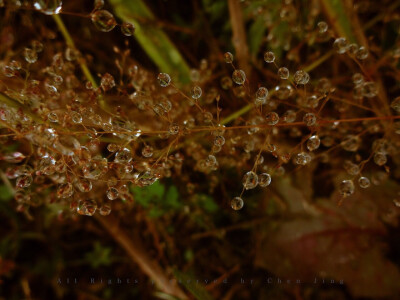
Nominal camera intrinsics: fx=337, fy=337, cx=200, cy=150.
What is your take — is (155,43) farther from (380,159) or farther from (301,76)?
(380,159)

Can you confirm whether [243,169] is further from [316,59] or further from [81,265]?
[81,265]

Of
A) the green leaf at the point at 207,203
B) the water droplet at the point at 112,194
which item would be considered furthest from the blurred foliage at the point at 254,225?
the water droplet at the point at 112,194

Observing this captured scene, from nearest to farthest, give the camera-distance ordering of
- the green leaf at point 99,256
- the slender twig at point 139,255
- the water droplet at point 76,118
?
the water droplet at point 76,118 < the slender twig at point 139,255 < the green leaf at point 99,256

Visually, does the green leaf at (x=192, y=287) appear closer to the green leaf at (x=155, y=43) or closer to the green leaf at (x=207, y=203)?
the green leaf at (x=207, y=203)

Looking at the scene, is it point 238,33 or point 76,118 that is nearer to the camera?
point 76,118

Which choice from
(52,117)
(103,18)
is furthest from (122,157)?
(103,18)

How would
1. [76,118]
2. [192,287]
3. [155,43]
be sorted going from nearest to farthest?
1. [76,118]
2. [192,287]
3. [155,43]

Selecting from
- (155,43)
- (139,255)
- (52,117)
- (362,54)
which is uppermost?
(155,43)

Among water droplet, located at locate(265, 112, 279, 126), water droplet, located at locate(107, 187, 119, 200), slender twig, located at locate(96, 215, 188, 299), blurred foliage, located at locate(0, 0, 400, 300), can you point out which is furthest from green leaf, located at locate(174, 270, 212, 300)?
water droplet, located at locate(265, 112, 279, 126)

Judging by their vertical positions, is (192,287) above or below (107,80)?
below

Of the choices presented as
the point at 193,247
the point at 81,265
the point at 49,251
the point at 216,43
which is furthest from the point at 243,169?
the point at 49,251

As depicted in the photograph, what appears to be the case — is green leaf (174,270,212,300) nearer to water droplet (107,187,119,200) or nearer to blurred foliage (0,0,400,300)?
→ blurred foliage (0,0,400,300)

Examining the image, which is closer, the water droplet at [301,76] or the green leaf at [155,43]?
the water droplet at [301,76]
